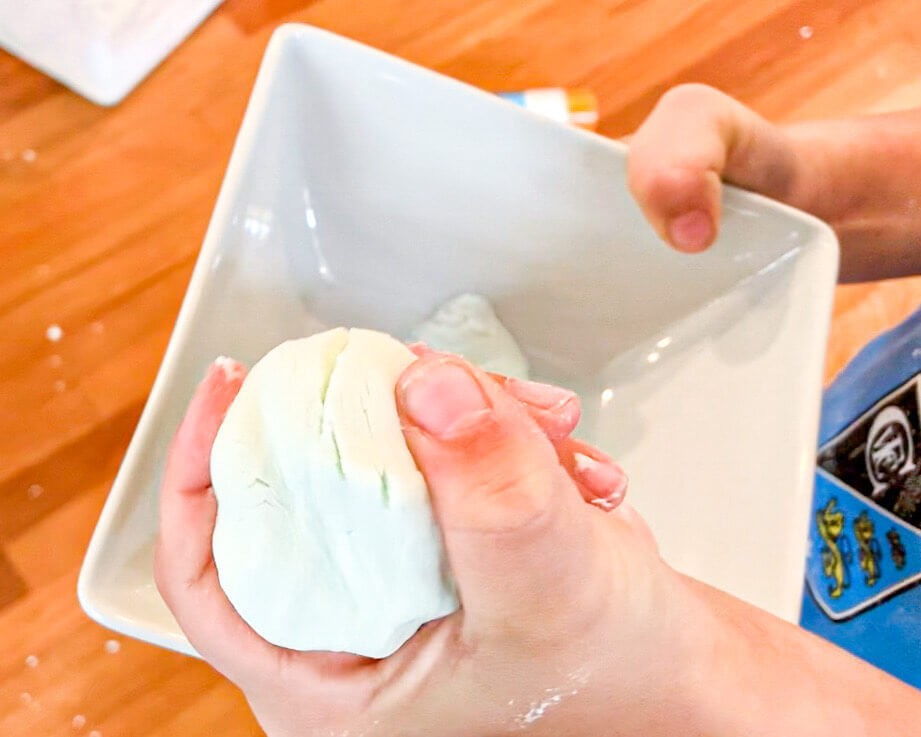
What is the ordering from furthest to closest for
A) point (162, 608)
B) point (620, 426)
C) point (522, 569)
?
1. point (620, 426)
2. point (162, 608)
3. point (522, 569)

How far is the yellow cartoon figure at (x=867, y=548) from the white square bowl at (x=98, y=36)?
638 millimetres

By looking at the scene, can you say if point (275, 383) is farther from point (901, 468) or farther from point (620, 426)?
point (901, 468)

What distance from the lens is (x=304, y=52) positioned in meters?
0.42

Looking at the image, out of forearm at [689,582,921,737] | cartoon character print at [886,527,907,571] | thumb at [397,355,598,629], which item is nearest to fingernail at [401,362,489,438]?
thumb at [397,355,598,629]

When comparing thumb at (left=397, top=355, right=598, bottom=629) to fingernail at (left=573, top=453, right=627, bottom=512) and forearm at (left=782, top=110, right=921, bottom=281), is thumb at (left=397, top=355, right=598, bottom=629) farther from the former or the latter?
forearm at (left=782, top=110, right=921, bottom=281)

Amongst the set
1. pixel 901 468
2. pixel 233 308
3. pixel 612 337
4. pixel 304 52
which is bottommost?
pixel 901 468

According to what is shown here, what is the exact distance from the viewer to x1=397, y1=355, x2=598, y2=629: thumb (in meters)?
0.24

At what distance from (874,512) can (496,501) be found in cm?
41

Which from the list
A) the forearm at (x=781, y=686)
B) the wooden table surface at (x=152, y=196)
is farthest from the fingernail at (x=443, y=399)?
the wooden table surface at (x=152, y=196)

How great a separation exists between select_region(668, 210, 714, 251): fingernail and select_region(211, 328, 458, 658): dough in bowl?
19cm

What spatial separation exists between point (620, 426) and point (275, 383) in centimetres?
28

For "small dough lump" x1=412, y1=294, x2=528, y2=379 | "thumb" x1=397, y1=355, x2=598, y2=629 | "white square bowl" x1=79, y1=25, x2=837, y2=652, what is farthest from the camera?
"small dough lump" x1=412, y1=294, x2=528, y2=379

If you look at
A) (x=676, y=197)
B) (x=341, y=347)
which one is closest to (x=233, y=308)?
(x=341, y=347)

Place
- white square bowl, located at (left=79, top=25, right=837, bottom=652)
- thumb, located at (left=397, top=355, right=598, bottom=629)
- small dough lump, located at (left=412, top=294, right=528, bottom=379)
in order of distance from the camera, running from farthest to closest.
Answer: small dough lump, located at (left=412, top=294, right=528, bottom=379), white square bowl, located at (left=79, top=25, right=837, bottom=652), thumb, located at (left=397, top=355, right=598, bottom=629)
